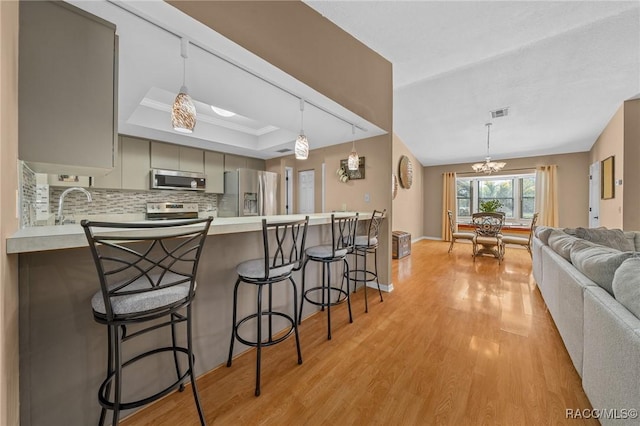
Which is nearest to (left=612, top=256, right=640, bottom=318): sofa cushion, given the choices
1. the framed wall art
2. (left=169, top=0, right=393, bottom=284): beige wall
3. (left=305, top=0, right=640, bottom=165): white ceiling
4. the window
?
(left=169, top=0, right=393, bottom=284): beige wall

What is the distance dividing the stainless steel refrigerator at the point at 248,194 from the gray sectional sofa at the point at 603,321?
13.7 feet

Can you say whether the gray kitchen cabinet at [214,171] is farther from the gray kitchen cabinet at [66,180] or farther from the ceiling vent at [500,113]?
the ceiling vent at [500,113]

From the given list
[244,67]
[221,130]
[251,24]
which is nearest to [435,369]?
[244,67]

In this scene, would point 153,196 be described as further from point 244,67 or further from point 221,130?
point 244,67

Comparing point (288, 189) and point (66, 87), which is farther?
point (288, 189)

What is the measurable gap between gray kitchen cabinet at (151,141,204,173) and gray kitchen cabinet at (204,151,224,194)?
4.1 inches

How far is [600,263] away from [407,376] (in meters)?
1.30

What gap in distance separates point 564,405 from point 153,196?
5.00 m

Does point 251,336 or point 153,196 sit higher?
point 153,196

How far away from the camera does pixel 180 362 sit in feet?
4.75

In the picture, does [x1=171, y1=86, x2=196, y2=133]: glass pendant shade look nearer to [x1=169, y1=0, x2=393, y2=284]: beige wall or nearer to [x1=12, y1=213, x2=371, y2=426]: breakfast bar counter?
[x1=169, y1=0, x2=393, y2=284]: beige wall

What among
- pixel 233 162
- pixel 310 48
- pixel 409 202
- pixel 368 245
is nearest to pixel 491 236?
pixel 409 202

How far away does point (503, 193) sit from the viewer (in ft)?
21.9

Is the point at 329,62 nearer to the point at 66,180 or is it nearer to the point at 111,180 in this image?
the point at 111,180
